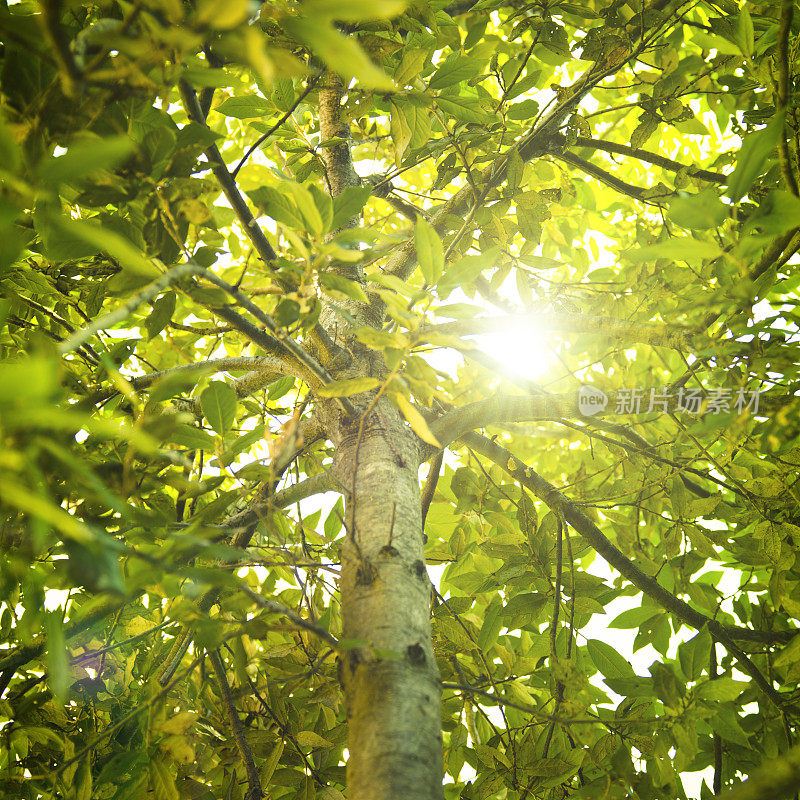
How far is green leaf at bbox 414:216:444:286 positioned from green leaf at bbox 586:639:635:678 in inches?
40.1

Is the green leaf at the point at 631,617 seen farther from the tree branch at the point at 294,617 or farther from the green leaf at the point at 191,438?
the green leaf at the point at 191,438


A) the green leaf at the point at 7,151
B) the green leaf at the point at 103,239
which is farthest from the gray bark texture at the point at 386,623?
the green leaf at the point at 7,151

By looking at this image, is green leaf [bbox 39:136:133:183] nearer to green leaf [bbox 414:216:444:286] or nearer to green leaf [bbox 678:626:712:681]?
green leaf [bbox 414:216:444:286]

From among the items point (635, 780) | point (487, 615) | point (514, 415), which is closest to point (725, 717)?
point (635, 780)

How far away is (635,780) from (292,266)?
42.0 inches

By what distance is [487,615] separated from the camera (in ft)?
4.04

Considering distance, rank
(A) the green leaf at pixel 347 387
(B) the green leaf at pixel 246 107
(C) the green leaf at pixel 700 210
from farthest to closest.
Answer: (B) the green leaf at pixel 246 107
(A) the green leaf at pixel 347 387
(C) the green leaf at pixel 700 210

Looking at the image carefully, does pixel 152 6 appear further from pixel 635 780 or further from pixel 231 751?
pixel 635 780

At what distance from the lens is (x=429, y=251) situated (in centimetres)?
66

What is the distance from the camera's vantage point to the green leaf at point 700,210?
0.59 metres

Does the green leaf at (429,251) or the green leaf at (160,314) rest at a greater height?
the green leaf at (160,314)

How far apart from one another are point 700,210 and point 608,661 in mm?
1064

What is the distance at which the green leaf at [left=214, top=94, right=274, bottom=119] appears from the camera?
102 centimetres

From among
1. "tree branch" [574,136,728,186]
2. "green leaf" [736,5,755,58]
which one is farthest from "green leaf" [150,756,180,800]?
"tree branch" [574,136,728,186]
